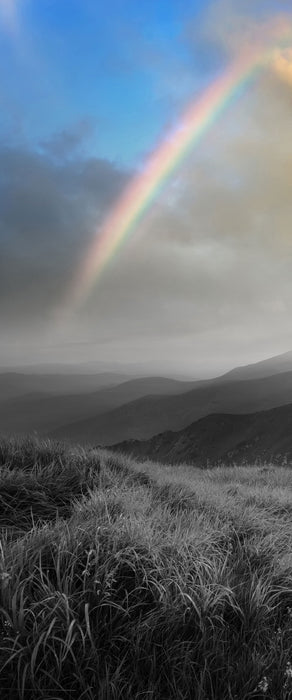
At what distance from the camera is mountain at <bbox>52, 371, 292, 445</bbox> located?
111562mm

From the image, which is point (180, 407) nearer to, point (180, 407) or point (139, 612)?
point (180, 407)

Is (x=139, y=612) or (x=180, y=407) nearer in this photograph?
(x=139, y=612)

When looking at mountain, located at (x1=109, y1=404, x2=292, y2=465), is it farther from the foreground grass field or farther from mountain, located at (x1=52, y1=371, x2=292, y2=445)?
the foreground grass field

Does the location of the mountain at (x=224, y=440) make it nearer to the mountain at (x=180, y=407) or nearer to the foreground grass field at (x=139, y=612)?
the mountain at (x=180, y=407)

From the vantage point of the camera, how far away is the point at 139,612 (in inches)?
118

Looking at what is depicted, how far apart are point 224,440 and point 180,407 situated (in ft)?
250

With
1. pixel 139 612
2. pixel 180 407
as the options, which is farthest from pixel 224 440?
pixel 180 407

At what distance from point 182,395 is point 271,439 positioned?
99.9 metres

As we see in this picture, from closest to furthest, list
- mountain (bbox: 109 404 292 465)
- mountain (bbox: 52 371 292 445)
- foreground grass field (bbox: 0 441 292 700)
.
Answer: foreground grass field (bbox: 0 441 292 700) → mountain (bbox: 109 404 292 465) → mountain (bbox: 52 371 292 445)

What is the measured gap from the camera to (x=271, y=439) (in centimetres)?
5512

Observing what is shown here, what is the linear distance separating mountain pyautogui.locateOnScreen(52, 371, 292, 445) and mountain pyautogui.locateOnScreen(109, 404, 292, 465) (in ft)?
95.5

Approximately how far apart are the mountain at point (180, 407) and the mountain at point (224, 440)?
2911cm

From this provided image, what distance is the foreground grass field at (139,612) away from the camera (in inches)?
92.9

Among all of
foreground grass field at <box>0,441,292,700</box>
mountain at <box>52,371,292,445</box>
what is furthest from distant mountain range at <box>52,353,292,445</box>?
foreground grass field at <box>0,441,292,700</box>
